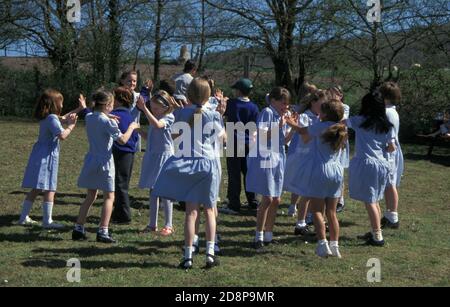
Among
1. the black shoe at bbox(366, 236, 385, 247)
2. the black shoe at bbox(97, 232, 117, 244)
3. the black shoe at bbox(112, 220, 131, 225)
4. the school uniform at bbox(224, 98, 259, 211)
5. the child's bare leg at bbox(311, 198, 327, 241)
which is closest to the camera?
the child's bare leg at bbox(311, 198, 327, 241)

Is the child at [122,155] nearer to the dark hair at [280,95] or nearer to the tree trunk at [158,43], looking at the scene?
the dark hair at [280,95]

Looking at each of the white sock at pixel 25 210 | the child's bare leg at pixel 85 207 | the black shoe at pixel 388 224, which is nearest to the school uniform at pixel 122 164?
the child's bare leg at pixel 85 207

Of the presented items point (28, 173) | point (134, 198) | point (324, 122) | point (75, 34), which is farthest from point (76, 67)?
point (324, 122)

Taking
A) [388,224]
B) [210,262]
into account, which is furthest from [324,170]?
[388,224]

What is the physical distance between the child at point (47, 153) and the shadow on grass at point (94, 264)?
135cm

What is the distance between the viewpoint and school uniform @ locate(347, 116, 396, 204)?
22.8 ft

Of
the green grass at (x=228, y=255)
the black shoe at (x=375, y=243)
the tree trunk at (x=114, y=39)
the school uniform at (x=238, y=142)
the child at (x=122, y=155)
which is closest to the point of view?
the green grass at (x=228, y=255)

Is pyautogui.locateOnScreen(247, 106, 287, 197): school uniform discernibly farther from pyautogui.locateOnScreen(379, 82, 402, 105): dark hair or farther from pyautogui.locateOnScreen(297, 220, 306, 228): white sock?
pyautogui.locateOnScreen(379, 82, 402, 105): dark hair

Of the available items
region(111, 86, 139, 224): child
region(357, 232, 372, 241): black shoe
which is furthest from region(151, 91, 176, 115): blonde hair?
region(357, 232, 372, 241): black shoe

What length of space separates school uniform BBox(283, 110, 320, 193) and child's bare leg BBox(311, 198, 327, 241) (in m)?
0.33

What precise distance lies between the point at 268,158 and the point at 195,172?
1.12m

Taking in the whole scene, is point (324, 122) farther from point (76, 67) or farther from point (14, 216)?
point (76, 67)

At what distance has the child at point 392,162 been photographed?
741 cm
